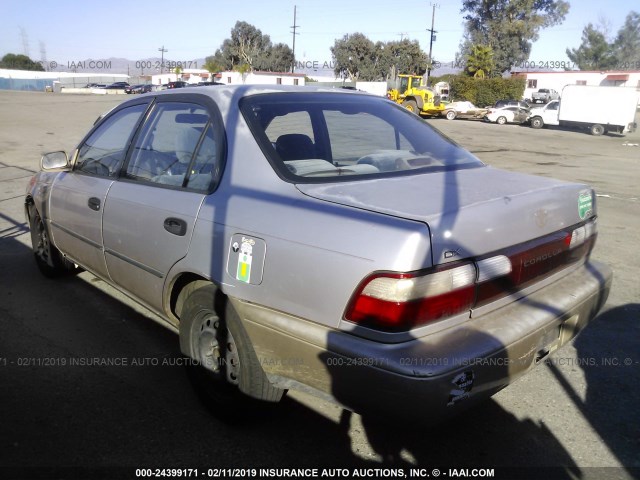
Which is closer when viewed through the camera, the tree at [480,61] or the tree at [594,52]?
the tree at [480,61]

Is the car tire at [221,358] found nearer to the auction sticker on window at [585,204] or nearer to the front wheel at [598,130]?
the auction sticker on window at [585,204]

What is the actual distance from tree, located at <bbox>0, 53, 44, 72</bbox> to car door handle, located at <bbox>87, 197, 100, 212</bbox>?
376 feet

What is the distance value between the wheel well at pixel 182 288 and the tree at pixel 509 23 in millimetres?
70064

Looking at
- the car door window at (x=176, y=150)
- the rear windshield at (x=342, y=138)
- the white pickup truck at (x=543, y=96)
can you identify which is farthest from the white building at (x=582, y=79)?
the car door window at (x=176, y=150)

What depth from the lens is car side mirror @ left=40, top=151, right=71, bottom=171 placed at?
13.7ft

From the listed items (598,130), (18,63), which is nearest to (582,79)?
(598,130)

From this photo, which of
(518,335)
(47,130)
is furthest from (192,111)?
Answer: (47,130)

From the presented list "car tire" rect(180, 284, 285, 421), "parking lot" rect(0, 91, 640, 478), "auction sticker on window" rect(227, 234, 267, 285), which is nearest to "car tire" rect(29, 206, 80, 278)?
"parking lot" rect(0, 91, 640, 478)

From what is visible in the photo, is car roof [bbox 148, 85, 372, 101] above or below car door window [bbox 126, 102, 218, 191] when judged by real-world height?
above

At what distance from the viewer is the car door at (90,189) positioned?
3717 mm

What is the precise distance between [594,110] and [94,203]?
3176 cm

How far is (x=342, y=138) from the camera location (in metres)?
3.87

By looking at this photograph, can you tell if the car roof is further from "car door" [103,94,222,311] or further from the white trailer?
the white trailer

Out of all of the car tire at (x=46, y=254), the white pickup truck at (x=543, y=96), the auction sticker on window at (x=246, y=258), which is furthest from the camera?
the white pickup truck at (x=543, y=96)
